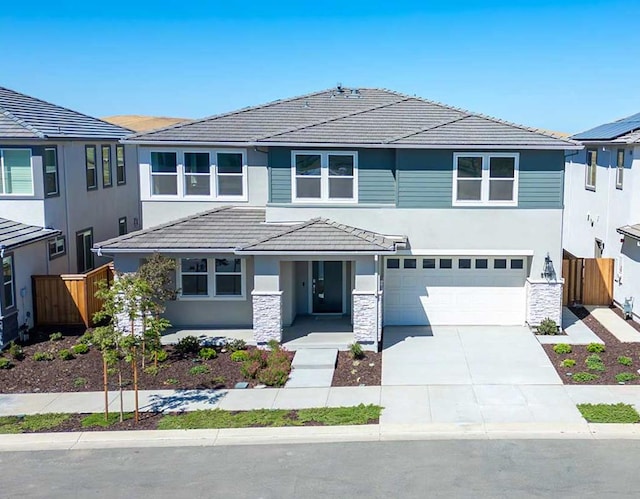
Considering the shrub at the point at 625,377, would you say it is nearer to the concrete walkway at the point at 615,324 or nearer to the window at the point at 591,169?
the concrete walkway at the point at 615,324

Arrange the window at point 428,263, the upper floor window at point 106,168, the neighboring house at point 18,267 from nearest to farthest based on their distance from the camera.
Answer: the neighboring house at point 18,267
the window at point 428,263
the upper floor window at point 106,168

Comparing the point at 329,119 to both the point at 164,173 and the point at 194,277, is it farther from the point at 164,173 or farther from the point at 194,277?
the point at 194,277

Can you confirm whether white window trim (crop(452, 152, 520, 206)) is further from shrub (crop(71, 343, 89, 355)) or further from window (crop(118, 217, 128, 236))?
window (crop(118, 217, 128, 236))

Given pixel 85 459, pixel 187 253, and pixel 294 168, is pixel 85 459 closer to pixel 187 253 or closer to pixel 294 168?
pixel 187 253

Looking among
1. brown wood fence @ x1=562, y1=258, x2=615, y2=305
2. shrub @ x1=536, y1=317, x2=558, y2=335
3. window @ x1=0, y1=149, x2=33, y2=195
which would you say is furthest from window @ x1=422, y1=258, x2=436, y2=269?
window @ x1=0, y1=149, x2=33, y2=195

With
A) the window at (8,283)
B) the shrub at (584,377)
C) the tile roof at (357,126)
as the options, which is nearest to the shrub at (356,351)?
the shrub at (584,377)

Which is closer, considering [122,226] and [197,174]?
[197,174]

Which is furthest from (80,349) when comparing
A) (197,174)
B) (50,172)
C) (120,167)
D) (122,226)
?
(120,167)
